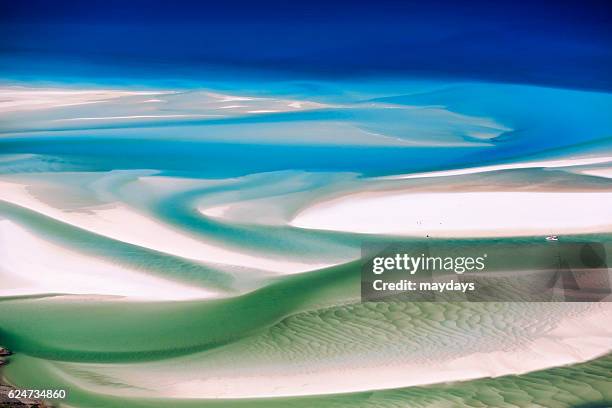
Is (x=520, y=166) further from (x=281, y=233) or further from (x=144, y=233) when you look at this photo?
(x=144, y=233)

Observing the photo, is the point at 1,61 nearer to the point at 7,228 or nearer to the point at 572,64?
the point at 7,228

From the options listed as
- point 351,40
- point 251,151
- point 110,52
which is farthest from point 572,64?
point 110,52

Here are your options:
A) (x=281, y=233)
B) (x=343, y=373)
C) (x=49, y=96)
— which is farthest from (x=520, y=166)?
(x=49, y=96)

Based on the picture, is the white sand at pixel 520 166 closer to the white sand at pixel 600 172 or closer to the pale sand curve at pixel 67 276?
the white sand at pixel 600 172

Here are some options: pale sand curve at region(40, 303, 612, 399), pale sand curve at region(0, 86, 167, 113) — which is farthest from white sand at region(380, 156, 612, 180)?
pale sand curve at region(0, 86, 167, 113)

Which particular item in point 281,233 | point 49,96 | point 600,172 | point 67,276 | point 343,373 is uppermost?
point 49,96

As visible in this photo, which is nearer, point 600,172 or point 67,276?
point 67,276
